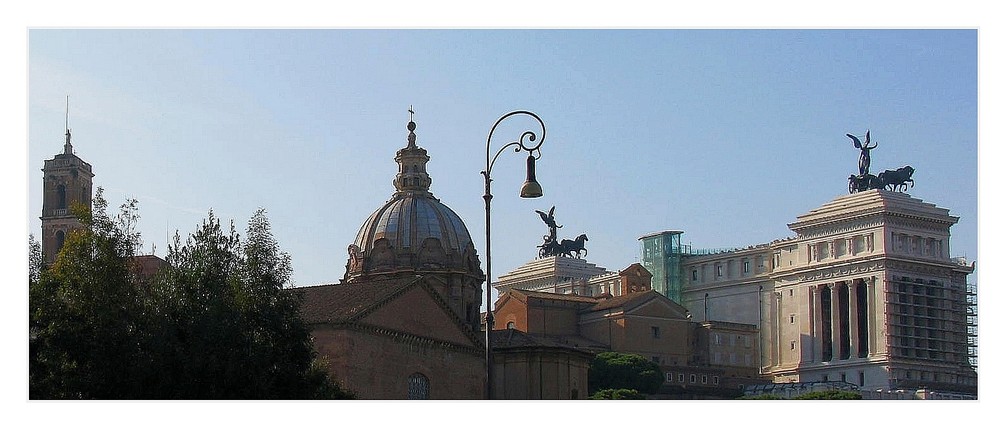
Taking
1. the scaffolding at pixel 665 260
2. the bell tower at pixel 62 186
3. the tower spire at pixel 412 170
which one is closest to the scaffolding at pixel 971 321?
the scaffolding at pixel 665 260

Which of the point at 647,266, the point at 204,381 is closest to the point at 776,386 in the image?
the point at 647,266

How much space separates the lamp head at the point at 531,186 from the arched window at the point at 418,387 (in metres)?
28.7

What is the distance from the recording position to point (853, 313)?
124m

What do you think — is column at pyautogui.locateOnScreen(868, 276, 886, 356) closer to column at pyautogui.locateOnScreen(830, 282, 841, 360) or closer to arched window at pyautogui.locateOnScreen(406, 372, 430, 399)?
column at pyautogui.locateOnScreen(830, 282, 841, 360)

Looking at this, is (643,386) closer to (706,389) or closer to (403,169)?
(706,389)

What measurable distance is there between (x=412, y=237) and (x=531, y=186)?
55477 millimetres

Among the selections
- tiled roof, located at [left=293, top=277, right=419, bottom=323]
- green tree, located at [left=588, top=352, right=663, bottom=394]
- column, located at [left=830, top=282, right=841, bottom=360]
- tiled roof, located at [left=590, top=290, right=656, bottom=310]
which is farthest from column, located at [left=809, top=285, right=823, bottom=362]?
tiled roof, located at [left=293, top=277, right=419, bottom=323]

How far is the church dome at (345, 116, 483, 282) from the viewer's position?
287 feet

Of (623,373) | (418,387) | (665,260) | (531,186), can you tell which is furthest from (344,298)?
(665,260)

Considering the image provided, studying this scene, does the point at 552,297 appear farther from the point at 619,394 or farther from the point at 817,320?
the point at 619,394

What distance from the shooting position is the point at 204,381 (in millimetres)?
38781

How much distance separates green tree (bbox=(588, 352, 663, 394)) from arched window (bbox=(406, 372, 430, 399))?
38389 mm

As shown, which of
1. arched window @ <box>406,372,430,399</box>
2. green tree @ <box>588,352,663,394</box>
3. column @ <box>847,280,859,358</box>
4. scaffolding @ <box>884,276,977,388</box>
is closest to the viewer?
arched window @ <box>406,372,430,399</box>

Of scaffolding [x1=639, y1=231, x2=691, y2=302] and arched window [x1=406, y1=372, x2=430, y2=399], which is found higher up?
scaffolding [x1=639, y1=231, x2=691, y2=302]
